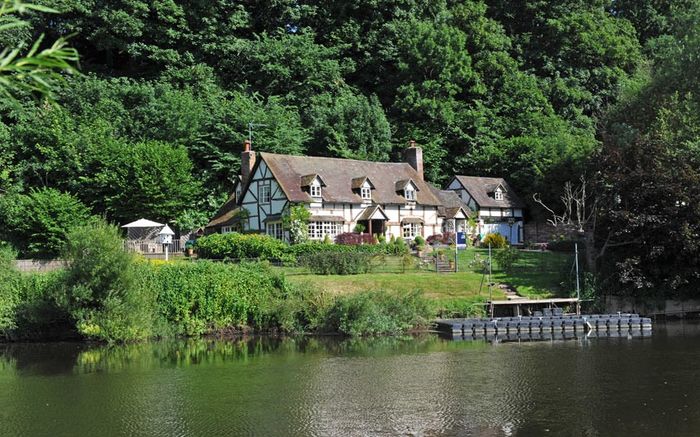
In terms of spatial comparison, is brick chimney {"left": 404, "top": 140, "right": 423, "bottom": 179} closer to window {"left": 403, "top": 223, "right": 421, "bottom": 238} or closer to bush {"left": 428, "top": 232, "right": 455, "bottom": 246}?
window {"left": 403, "top": 223, "right": 421, "bottom": 238}

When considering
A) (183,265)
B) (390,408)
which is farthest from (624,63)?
(390,408)

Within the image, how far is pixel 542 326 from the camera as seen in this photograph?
97.2ft

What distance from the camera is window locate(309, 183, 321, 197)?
43.3 m

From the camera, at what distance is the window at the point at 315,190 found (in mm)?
43281

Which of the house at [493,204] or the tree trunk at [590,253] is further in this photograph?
the house at [493,204]

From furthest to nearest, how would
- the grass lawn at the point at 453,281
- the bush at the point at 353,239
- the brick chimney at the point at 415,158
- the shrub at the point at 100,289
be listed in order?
the brick chimney at the point at 415,158 < the bush at the point at 353,239 < the grass lawn at the point at 453,281 < the shrub at the point at 100,289

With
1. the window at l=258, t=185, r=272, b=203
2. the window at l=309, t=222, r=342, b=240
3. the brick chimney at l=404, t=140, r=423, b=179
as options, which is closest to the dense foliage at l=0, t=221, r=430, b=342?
the window at l=309, t=222, r=342, b=240

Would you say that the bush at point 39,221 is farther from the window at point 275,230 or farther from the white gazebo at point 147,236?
the window at point 275,230

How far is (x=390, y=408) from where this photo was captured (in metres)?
16.3

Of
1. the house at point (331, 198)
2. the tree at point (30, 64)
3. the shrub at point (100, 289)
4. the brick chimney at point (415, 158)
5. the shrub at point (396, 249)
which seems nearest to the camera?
the tree at point (30, 64)

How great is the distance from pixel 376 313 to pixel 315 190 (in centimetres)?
1537

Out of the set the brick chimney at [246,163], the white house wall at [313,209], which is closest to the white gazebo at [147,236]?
the white house wall at [313,209]

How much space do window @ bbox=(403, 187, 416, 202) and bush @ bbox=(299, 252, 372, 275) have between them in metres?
12.9

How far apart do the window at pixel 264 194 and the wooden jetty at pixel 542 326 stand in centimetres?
1763
